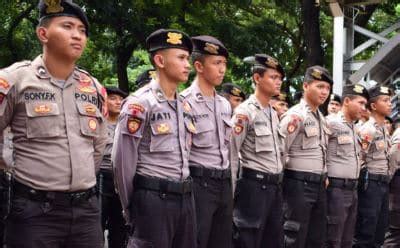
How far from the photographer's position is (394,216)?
7.06 m

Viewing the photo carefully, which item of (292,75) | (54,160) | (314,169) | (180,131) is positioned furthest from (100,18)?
(54,160)

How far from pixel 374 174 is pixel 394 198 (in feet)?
2.60

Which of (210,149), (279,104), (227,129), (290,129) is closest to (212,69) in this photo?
(227,129)

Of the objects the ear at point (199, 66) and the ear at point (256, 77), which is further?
the ear at point (256, 77)

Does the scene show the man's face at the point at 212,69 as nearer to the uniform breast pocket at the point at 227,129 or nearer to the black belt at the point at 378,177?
the uniform breast pocket at the point at 227,129

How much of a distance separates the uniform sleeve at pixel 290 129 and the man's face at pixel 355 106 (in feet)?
2.64

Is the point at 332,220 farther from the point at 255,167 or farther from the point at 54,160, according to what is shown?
the point at 54,160

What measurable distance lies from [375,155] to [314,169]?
1.58 m

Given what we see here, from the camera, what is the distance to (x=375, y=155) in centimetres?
666

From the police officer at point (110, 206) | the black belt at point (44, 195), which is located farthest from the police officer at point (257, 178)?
the black belt at point (44, 195)

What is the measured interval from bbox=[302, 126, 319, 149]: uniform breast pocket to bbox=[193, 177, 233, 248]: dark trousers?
131 cm

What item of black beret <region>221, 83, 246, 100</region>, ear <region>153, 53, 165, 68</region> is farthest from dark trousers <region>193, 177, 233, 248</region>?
black beret <region>221, 83, 246, 100</region>

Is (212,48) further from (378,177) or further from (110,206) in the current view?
(378,177)

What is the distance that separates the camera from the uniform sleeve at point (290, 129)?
17.6 ft
